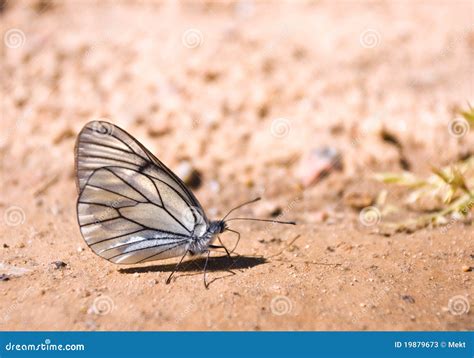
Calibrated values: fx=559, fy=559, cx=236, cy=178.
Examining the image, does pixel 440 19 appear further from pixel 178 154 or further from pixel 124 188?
pixel 124 188

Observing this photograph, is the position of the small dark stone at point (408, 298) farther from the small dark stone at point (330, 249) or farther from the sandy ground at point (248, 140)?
the small dark stone at point (330, 249)

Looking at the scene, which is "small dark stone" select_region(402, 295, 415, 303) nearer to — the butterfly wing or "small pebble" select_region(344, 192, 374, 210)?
the butterfly wing

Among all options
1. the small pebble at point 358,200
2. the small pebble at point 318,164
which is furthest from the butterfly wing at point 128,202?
the small pebble at point 318,164

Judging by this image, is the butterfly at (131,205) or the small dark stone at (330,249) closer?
the butterfly at (131,205)

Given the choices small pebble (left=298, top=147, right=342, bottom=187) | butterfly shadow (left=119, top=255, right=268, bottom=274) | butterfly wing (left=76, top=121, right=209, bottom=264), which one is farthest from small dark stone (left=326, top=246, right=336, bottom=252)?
small pebble (left=298, top=147, right=342, bottom=187)

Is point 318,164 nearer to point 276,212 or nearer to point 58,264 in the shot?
point 276,212

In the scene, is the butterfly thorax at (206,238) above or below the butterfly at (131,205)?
below

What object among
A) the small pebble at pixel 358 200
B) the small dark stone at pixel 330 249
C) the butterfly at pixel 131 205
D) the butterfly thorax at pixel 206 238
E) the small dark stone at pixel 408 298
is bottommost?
the small dark stone at pixel 408 298
